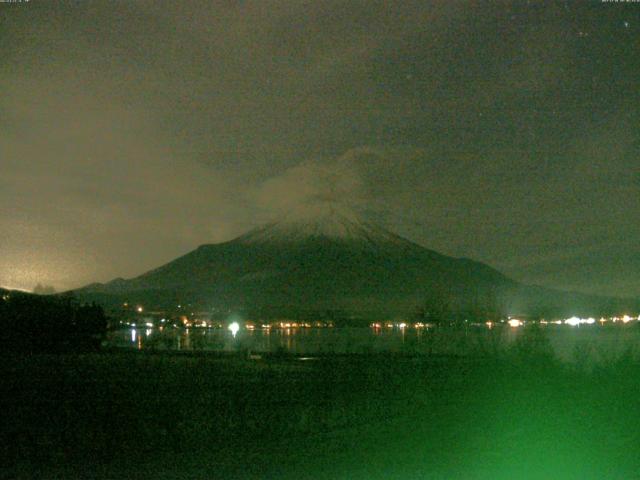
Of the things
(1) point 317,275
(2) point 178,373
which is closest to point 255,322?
(1) point 317,275

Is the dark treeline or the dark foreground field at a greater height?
the dark treeline

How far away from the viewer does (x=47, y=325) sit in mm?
51188

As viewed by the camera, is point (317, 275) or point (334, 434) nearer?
point (334, 434)

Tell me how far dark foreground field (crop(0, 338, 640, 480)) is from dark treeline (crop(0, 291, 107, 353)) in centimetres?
2243

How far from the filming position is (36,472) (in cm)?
1148

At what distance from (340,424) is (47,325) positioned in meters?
38.4

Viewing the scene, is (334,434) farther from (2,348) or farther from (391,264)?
(391,264)

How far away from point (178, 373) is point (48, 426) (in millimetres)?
14142

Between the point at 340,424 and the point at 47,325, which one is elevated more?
the point at 47,325

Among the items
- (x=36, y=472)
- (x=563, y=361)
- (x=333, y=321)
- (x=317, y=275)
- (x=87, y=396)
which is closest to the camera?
(x=36, y=472)

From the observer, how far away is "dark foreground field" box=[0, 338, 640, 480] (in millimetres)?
12156

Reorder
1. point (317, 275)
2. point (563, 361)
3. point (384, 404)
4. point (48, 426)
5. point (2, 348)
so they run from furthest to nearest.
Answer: point (317, 275)
point (2, 348)
point (563, 361)
point (384, 404)
point (48, 426)

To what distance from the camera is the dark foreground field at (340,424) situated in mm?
12156

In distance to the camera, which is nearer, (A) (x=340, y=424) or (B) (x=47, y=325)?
A: (A) (x=340, y=424)
